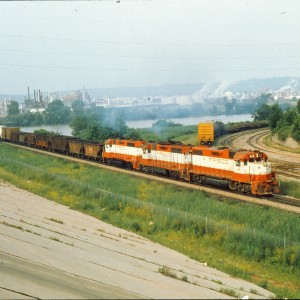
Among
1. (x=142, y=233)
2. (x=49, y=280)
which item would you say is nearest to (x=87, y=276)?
(x=49, y=280)

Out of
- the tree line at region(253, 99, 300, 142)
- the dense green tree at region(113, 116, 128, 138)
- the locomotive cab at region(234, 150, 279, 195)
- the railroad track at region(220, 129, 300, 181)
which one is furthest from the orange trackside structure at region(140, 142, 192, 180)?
the dense green tree at region(113, 116, 128, 138)

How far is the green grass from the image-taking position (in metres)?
20.7

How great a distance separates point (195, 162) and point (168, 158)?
3.97 meters

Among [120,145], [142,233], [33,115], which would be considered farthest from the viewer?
[33,115]

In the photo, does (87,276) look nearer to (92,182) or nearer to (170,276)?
(170,276)

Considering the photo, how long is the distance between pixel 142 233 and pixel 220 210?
568 cm

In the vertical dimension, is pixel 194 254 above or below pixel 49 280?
below

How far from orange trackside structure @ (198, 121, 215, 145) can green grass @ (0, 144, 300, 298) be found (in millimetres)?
25803

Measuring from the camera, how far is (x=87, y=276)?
15711 mm

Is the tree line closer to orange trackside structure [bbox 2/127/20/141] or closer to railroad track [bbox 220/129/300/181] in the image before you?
railroad track [bbox 220/129/300/181]

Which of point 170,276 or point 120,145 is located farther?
point 120,145

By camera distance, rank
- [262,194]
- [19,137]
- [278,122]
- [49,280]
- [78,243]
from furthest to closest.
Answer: [19,137], [278,122], [262,194], [78,243], [49,280]

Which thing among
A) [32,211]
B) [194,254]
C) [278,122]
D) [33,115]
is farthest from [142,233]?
[33,115]

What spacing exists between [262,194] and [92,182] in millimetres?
17029
